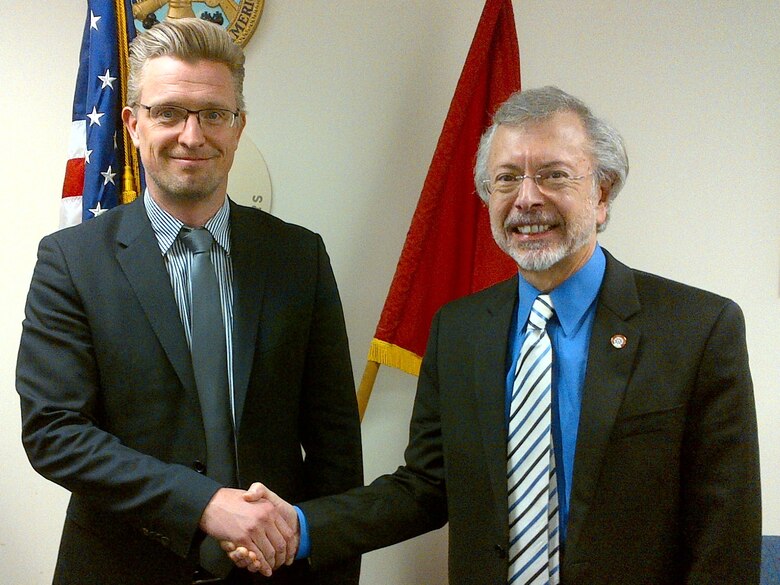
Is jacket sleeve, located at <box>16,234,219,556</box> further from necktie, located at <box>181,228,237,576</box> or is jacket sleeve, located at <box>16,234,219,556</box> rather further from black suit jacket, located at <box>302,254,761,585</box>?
black suit jacket, located at <box>302,254,761,585</box>

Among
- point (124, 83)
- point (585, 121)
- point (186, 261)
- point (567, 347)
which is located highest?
point (124, 83)

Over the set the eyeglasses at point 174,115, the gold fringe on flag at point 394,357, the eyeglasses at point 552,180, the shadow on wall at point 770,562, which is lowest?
the shadow on wall at point 770,562

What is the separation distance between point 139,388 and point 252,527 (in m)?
0.35

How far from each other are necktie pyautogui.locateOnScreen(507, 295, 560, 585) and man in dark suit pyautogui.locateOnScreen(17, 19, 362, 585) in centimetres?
46

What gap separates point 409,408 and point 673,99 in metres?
1.31

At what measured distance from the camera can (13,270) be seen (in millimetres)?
2412

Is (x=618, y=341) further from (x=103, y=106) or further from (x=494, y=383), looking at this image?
(x=103, y=106)

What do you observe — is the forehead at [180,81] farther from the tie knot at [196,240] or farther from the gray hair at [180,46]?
the tie knot at [196,240]

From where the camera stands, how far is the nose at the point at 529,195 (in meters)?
1.38

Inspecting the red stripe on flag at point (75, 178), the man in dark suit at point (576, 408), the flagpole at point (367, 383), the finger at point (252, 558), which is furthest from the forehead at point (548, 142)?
the red stripe on flag at point (75, 178)

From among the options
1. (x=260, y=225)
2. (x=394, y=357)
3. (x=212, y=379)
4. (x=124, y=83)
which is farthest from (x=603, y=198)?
(x=124, y=83)

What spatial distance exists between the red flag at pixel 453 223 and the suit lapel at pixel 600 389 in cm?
82

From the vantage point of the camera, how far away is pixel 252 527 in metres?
1.41

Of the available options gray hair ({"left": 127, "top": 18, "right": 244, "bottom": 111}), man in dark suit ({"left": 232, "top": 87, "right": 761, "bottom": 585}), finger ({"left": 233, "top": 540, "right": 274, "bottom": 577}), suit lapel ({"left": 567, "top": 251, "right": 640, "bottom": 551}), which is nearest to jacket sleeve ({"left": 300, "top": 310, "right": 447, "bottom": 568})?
man in dark suit ({"left": 232, "top": 87, "right": 761, "bottom": 585})
